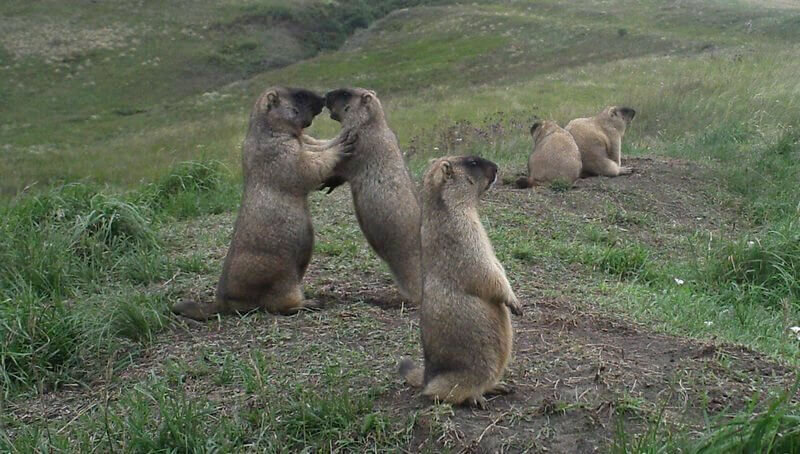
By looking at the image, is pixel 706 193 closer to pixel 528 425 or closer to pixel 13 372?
pixel 528 425

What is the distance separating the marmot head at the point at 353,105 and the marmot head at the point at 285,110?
0.50 feet

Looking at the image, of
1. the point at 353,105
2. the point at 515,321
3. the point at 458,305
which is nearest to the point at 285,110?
the point at 353,105

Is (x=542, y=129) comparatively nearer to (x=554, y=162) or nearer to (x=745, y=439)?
(x=554, y=162)

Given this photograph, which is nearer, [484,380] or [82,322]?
[484,380]

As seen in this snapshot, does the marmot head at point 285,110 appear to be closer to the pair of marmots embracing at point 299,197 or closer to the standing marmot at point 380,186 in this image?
the pair of marmots embracing at point 299,197

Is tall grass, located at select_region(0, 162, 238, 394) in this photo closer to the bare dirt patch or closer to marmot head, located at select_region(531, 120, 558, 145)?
the bare dirt patch

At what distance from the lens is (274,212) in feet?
19.8

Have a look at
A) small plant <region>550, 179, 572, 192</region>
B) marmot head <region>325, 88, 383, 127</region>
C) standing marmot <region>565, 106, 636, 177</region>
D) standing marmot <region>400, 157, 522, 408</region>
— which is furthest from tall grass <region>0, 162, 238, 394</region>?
standing marmot <region>565, 106, 636, 177</region>

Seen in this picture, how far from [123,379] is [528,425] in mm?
2615

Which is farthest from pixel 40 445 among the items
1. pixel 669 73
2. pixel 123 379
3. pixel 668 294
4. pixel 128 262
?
pixel 669 73

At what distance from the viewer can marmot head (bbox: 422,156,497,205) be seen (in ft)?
14.9

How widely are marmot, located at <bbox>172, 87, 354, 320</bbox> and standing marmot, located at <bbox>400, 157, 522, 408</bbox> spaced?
1735 mm

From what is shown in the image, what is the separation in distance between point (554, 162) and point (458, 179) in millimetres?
5911

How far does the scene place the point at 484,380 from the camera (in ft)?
13.7
